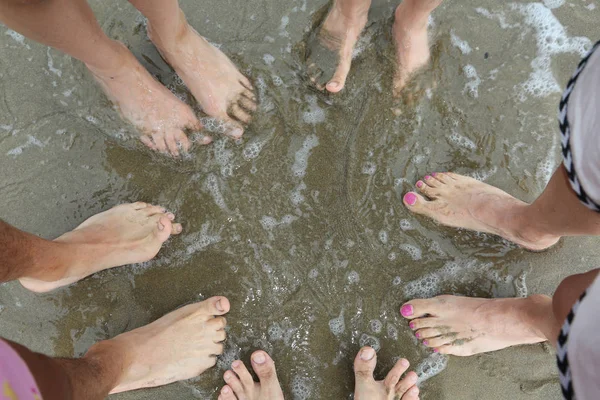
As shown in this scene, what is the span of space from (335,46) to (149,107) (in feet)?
2.76

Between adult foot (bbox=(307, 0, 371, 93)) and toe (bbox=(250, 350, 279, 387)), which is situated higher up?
adult foot (bbox=(307, 0, 371, 93))

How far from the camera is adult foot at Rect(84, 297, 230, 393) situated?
1.75 meters

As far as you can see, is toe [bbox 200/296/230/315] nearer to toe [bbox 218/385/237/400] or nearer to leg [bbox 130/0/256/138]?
toe [bbox 218/385/237/400]

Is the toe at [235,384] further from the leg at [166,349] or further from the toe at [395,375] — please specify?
the toe at [395,375]

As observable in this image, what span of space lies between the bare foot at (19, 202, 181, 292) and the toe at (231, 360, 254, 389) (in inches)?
23.1

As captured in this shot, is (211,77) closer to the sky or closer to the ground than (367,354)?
closer to the sky

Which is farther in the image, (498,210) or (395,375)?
(395,375)

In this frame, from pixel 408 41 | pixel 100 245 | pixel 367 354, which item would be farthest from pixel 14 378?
pixel 408 41

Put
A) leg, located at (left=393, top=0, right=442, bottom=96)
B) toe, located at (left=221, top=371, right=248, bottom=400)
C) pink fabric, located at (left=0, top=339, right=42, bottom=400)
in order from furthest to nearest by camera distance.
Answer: toe, located at (left=221, top=371, right=248, bottom=400)
leg, located at (left=393, top=0, right=442, bottom=96)
pink fabric, located at (left=0, top=339, right=42, bottom=400)

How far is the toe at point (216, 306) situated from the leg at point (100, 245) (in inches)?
12.3

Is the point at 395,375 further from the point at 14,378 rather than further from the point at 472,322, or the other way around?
the point at 14,378

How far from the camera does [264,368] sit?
1.84m

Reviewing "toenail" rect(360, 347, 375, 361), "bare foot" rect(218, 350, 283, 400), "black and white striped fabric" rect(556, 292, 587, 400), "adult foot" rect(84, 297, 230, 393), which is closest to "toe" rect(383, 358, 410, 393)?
"toenail" rect(360, 347, 375, 361)

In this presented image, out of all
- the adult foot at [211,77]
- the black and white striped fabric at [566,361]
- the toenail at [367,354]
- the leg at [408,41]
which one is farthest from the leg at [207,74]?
the black and white striped fabric at [566,361]
